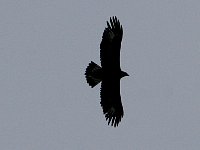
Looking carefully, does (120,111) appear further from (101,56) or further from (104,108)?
(101,56)

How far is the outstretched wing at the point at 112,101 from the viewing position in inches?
1071

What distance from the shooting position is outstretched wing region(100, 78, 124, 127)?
2720 centimetres

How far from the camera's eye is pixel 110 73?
26.8 meters

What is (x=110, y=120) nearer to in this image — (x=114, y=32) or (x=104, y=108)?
(x=104, y=108)

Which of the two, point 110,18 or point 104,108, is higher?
point 110,18

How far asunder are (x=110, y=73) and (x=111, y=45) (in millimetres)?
1018

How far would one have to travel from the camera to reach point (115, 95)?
27.5 metres

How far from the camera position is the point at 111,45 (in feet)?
86.3

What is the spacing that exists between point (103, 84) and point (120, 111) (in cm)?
111

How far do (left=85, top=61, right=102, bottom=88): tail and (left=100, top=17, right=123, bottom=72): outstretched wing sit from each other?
308 millimetres

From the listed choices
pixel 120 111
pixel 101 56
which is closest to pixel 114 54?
pixel 101 56

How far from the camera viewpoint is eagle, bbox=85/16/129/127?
26328 millimetres

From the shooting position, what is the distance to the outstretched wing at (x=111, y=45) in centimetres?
2623

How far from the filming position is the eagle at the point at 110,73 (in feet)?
86.4
